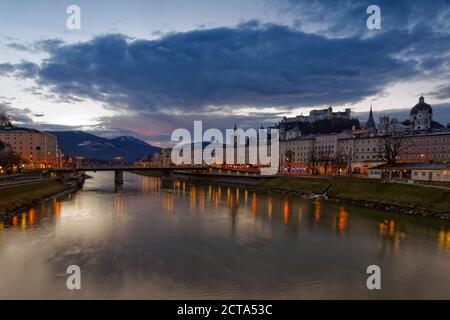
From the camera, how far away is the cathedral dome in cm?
13262

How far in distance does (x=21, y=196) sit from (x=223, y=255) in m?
35.5

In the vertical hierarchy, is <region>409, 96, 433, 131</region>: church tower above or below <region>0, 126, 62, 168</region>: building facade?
above

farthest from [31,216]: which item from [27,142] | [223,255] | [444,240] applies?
[27,142]

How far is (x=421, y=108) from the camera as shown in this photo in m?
134

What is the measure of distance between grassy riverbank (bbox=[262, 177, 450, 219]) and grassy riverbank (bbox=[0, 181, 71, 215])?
4552 centimetres

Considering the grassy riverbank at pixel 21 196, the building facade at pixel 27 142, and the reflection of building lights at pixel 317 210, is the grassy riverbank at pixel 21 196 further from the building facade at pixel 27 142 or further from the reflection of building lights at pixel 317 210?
the building facade at pixel 27 142

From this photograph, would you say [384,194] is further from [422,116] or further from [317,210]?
[422,116]

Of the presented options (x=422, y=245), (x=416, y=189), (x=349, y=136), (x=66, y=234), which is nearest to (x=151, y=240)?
(x=66, y=234)

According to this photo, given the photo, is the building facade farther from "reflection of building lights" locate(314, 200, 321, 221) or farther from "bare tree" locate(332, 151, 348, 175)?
"reflection of building lights" locate(314, 200, 321, 221)

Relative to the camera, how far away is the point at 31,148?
441ft

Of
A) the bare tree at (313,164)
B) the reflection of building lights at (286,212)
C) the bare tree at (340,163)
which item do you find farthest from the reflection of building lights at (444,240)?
the bare tree at (313,164)

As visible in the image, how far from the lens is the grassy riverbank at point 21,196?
129 feet

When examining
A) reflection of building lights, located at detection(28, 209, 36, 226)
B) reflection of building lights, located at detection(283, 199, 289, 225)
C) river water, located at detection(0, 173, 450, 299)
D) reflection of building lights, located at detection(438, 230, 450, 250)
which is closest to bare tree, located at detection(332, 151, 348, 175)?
reflection of building lights, located at detection(283, 199, 289, 225)
